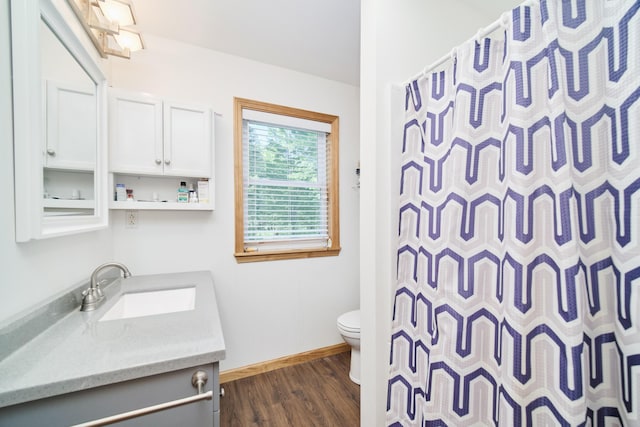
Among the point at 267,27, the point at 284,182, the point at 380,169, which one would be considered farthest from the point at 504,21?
the point at 284,182

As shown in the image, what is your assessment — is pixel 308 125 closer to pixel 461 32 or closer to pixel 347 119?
pixel 347 119

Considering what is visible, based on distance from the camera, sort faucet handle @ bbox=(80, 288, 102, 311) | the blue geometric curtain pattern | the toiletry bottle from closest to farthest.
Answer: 1. the blue geometric curtain pattern
2. faucet handle @ bbox=(80, 288, 102, 311)
3. the toiletry bottle

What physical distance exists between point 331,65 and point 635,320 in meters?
2.24

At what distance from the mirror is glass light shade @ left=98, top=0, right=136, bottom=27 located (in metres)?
0.16

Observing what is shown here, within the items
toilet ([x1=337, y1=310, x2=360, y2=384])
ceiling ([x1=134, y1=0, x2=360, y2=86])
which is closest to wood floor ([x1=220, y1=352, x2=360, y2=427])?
toilet ([x1=337, y1=310, x2=360, y2=384])

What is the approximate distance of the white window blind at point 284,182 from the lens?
2057 millimetres

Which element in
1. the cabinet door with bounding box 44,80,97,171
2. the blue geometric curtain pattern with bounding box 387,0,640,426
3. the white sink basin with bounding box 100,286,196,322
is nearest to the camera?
the blue geometric curtain pattern with bounding box 387,0,640,426

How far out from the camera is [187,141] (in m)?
1.64

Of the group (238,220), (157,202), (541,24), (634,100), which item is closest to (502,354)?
(634,100)

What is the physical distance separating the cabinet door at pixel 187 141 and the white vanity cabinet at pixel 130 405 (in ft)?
4.11

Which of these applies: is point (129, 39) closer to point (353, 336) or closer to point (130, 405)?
point (130, 405)

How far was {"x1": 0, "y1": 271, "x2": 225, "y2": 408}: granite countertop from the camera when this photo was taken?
24.3 inches

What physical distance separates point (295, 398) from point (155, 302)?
3.76ft

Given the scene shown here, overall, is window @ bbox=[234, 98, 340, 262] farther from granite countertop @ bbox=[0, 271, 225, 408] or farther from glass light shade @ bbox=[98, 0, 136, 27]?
granite countertop @ bbox=[0, 271, 225, 408]
